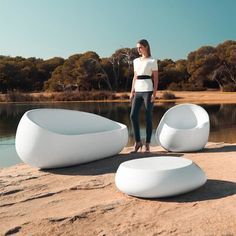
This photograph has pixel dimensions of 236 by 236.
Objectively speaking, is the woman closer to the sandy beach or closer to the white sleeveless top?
the white sleeveless top

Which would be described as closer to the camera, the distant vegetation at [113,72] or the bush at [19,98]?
the bush at [19,98]

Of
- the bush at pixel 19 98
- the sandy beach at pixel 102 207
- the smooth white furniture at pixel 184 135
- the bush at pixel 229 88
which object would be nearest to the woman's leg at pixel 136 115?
the smooth white furniture at pixel 184 135

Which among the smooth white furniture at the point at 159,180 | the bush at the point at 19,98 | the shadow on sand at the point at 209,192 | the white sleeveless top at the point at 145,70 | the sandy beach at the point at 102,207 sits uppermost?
the white sleeveless top at the point at 145,70

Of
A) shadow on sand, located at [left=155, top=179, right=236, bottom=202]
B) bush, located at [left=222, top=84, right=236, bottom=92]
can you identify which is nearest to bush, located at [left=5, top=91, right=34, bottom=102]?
bush, located at [left=222, top=84, right=236, bottom=92]

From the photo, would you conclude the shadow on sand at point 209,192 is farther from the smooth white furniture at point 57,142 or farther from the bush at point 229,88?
the bush at point 229,88

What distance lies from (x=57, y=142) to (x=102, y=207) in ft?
5.14

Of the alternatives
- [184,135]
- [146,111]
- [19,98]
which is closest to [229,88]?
[19,98]

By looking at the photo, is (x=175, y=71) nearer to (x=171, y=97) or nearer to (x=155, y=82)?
(x=171, y=97)

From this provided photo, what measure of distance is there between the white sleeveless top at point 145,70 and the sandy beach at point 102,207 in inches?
62.4

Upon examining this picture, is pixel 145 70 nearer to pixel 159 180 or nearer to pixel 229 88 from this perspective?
pixel 159 180

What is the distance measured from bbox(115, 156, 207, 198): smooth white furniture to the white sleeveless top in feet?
7.59

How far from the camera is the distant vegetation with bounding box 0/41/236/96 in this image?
38312 mm

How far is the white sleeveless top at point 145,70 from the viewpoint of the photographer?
5.87m

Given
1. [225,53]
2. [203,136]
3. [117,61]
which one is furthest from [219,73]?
[203,136]
